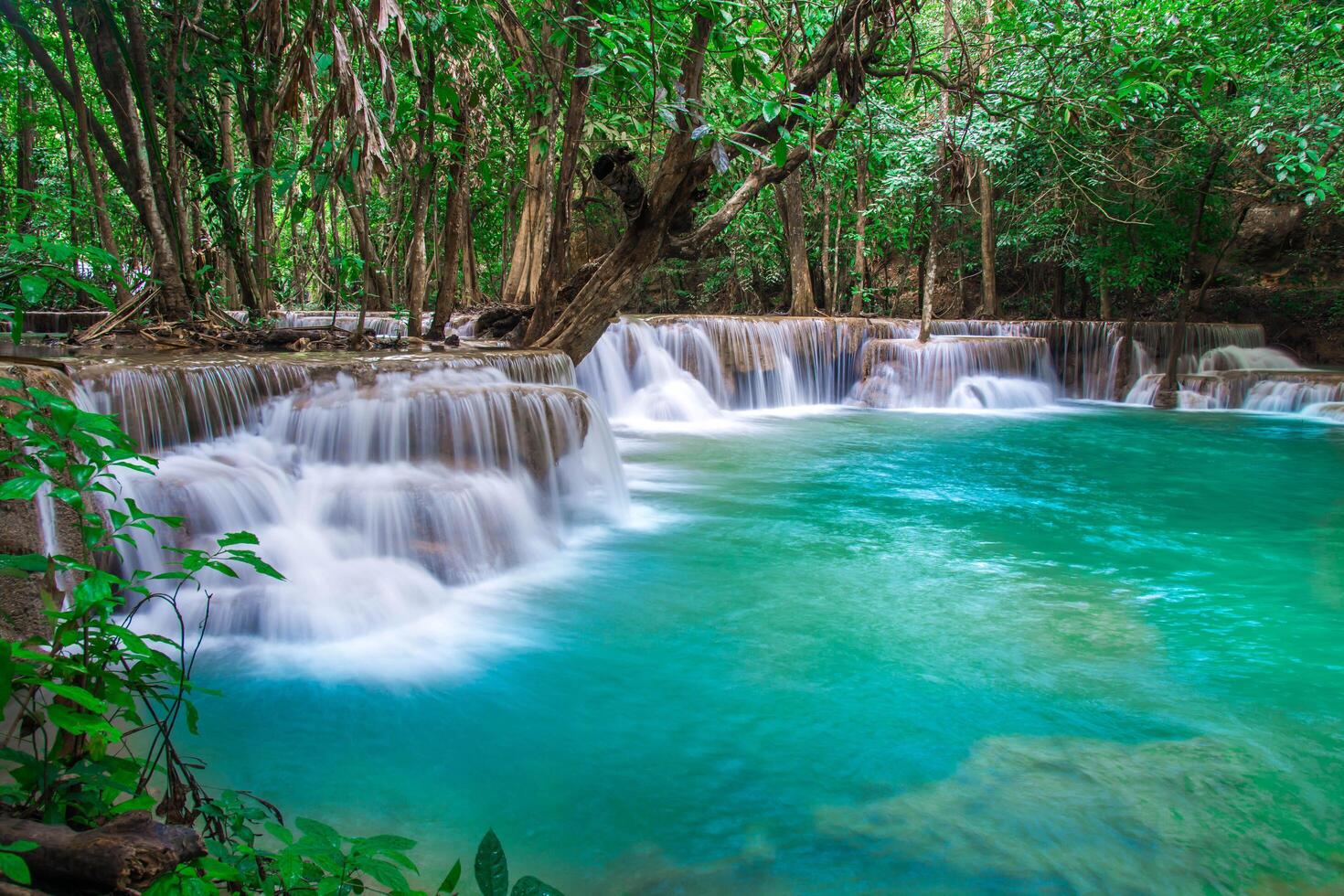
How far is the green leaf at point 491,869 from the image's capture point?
1.80 m

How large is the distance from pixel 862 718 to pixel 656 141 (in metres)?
15.2

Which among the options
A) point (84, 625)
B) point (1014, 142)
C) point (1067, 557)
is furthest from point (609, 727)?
point (1014, 142)

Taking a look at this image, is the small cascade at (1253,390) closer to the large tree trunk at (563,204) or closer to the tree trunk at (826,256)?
the tree trunk at (826,256)

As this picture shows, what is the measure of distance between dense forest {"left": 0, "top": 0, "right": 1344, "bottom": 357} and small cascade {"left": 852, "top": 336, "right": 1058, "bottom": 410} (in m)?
1.31

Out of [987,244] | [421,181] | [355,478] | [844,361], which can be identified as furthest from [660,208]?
[987,244]

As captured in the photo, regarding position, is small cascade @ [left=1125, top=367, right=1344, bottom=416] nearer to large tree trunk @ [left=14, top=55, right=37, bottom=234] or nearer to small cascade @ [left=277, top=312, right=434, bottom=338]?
small cascade @ [left=277, top=312, right=434, bottom=338]

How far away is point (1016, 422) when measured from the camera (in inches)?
550

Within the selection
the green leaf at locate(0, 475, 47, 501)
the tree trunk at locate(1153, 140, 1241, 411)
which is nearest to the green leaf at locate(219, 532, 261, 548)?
the green leaf at locate(0, 475, 47, 501)

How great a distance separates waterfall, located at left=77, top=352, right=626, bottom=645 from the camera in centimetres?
513

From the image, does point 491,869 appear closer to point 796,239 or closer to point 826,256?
point 796,239

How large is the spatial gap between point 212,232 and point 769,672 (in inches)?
358

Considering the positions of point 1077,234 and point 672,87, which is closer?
point 672,87

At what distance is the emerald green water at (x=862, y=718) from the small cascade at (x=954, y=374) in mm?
8482

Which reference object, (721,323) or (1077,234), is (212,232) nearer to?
(721,323)
